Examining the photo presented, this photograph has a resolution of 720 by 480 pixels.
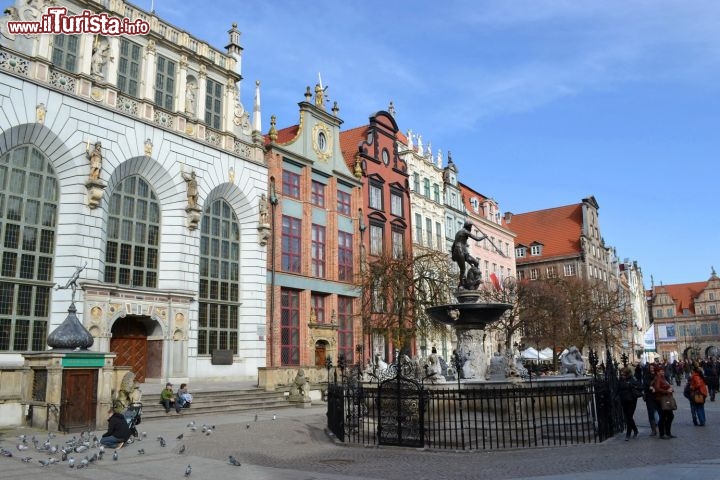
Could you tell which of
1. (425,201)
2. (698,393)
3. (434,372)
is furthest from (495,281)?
(698,393)

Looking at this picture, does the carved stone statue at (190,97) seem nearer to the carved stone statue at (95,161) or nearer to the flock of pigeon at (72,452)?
the carved stone statue at (95,161)

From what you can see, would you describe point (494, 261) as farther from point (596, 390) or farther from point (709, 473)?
point (709, 473)

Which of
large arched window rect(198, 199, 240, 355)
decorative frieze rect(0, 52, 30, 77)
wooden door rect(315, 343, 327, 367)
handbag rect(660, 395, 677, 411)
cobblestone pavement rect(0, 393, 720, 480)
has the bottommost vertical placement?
cobblestone pavement rect(0, 393, 720, 480)

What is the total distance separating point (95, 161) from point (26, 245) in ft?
14.7

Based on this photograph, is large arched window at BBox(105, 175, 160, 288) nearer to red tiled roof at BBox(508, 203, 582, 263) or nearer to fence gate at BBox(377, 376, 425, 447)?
fence gate at BBox(377, 376, 425, 447)

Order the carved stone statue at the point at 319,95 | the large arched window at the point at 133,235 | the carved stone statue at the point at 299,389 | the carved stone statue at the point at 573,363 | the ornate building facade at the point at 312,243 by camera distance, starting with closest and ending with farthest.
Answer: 1. the carved stone statue at the point at 573,363
2. the carved stone statue at the point at 299,389
3. the large arched window at the point at 133,235
4. the ornate building facade at the point at 312,243
5. the carved stone statue at the point at 319,95

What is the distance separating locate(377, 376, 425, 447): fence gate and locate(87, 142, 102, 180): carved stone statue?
18.5 m

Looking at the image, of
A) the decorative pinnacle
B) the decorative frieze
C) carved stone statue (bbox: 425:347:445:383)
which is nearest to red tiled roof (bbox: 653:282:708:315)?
the decorative pinnacle

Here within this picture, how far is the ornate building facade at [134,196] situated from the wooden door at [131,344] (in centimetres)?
6

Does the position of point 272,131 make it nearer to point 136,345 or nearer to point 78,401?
point 136,345

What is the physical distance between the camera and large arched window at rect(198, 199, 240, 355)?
31.5 m

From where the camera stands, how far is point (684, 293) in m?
117

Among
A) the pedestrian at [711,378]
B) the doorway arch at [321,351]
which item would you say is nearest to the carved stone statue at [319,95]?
the doorway arch at [321,351]

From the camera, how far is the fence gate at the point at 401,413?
1279 centimetres
